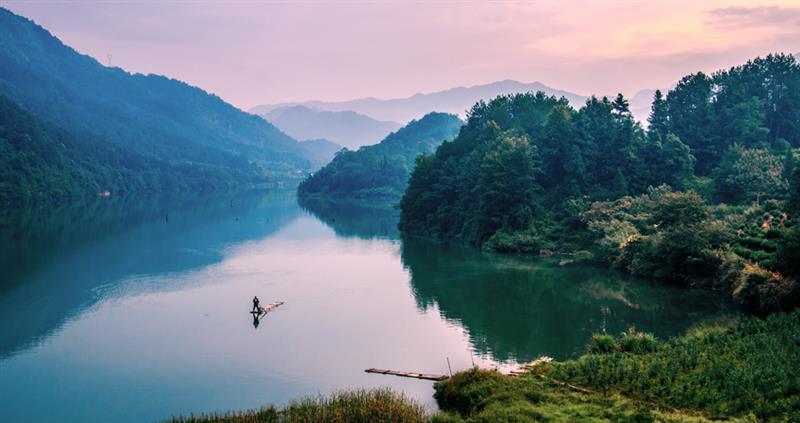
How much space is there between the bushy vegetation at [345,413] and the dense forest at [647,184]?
1929cm

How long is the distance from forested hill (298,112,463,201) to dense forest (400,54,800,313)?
5701 cm

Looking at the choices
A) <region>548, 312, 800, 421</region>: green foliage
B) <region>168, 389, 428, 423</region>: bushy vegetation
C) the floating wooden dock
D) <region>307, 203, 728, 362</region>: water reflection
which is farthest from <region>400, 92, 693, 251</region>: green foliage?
<region>168, 389, 428, 423</region>: bushy vegetation

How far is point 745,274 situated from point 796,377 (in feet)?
47.7

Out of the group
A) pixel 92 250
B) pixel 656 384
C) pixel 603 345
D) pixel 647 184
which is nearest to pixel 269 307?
pixel 603 345

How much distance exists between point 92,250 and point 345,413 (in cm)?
4782

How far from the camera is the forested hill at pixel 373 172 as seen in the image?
5517 inches

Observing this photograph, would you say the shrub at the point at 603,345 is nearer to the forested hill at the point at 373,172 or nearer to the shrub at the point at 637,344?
the shrub at the point at 637,344

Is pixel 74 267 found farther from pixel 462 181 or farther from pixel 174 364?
pixel 462 181

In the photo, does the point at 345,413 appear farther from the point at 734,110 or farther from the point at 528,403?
the point at 734,110

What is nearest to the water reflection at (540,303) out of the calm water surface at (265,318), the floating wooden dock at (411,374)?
the calm water surface at (265,318)

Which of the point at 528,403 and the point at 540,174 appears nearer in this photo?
the point at 528,403

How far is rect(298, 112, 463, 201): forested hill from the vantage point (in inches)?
5517

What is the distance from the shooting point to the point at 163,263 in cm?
5206

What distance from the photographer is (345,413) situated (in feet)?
60.1
